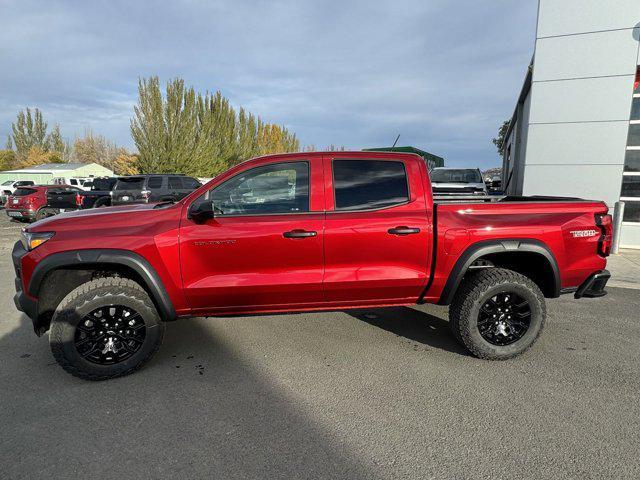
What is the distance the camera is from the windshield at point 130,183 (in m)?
12.2

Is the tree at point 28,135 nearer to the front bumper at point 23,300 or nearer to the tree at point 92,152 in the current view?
the tree at point 92,152

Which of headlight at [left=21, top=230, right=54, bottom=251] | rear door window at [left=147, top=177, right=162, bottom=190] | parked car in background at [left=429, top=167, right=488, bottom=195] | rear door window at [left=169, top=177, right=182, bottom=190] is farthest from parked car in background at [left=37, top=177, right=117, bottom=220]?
headlight at [left=21, top=230, right=54, bottom=251]

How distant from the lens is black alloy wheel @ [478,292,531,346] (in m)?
3.45

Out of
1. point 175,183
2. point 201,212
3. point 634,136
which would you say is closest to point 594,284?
point 201,212

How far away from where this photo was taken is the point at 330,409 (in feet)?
8.91

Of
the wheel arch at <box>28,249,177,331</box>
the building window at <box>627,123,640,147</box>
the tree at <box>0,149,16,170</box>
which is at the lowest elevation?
the wheel arch at <box>28,249,177,331</box>

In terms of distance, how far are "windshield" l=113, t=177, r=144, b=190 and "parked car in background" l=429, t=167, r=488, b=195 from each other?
920 centimetres

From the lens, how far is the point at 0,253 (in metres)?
8.46

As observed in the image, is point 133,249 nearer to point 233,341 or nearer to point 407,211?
point 233,341

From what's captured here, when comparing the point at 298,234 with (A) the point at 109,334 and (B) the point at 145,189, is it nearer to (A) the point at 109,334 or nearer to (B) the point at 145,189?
(A) the point at 109,334

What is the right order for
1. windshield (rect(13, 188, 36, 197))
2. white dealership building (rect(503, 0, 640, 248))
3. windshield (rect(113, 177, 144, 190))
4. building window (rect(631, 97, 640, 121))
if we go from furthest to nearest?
1. windshield (rect(13, 188, 36, 197))
2. windshield (rect(113, 177, 144, 190))
3. building window (rect(631, 97, 640, 121))
4. white dealership building (rect(503, 0, 640, 248))

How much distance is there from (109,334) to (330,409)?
1.89 metres

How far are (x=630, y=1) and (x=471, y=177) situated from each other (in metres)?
5.41

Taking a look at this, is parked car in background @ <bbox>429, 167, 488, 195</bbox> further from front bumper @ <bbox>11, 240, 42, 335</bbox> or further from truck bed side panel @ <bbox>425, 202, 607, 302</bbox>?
front bumper @ <bbox>11, 240, 42, 335</bbox>
